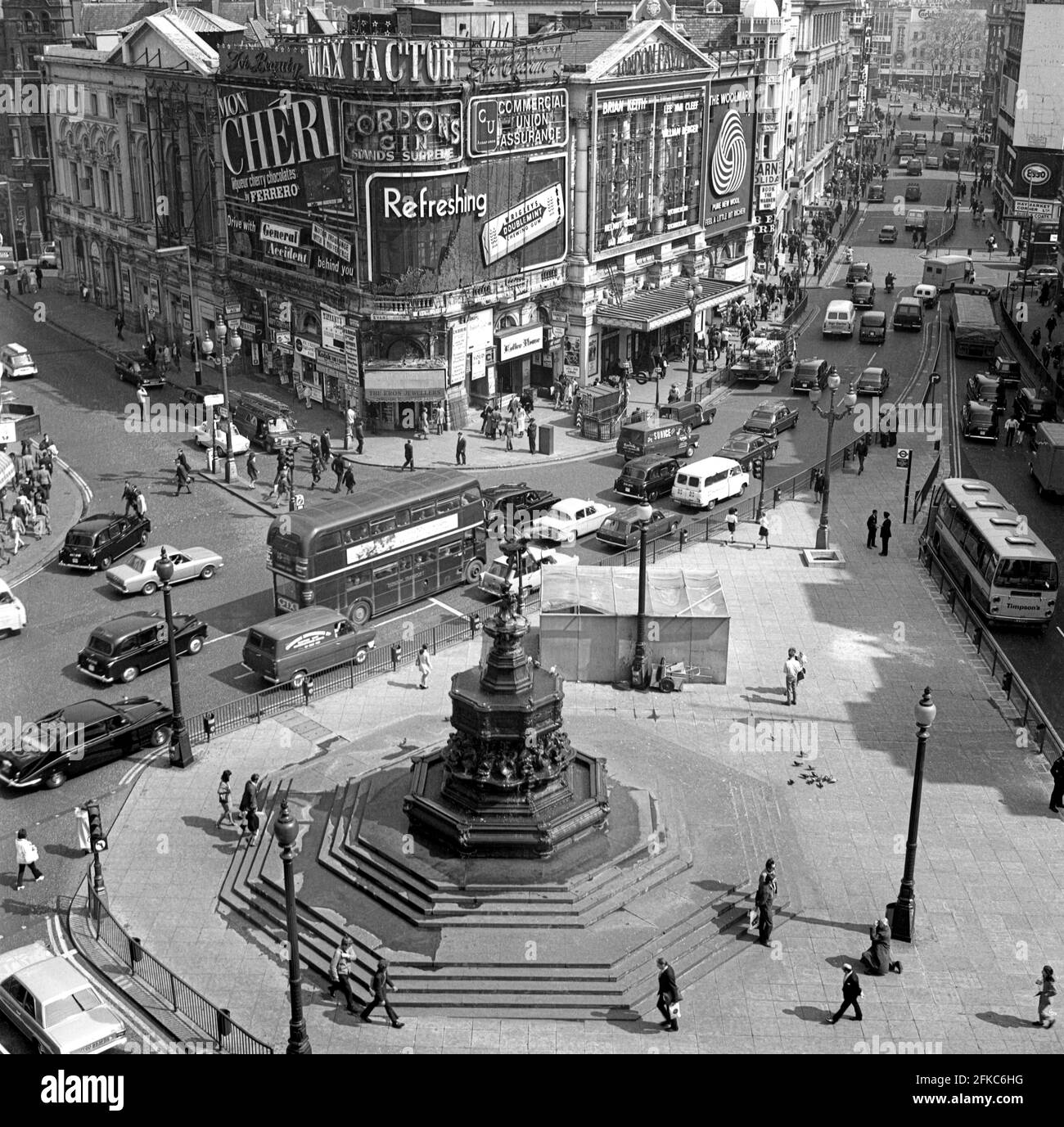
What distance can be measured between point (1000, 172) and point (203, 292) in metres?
86.0

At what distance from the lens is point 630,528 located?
51.4m

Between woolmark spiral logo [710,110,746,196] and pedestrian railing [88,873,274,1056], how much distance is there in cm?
6394

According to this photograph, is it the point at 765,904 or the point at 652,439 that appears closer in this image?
the point at 765,904

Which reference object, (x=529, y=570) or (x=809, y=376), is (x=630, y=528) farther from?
(x=809, y=376)

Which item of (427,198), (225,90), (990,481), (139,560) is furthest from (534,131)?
(139,560)

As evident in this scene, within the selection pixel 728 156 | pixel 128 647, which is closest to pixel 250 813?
pixel 128 647

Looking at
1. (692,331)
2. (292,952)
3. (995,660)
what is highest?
(692,331)

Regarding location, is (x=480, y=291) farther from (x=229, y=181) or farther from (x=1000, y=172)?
(x=1000, y=172)

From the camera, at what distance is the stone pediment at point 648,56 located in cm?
6944

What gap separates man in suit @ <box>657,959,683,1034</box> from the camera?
2570 cm

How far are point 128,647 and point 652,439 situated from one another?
26.7 m

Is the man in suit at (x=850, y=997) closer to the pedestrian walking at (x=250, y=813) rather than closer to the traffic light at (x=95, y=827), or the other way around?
the pedestrian walking at (x=250, y=813)

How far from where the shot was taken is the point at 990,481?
6066cm

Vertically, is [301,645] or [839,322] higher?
[839,322]
